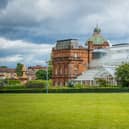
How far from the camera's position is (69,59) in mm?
124438

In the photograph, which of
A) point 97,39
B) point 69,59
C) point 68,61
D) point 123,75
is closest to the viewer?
point 123,75

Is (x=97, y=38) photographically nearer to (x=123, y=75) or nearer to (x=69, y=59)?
(x=69, y=59)

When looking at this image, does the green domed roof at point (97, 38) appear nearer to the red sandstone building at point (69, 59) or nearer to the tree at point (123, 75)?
the red sandstone building at point (69, 59)

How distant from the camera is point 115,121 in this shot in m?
19.6

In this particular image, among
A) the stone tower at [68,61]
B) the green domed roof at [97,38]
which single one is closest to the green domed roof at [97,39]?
the green domed roof at [97,38]

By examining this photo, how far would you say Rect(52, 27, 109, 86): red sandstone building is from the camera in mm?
123938

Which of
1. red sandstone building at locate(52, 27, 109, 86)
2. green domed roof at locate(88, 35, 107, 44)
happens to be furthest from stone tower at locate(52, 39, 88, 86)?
green domed roof at locate(88, 35, 107, 44)

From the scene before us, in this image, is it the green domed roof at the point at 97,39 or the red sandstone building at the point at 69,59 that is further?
the green domed roof at the point at 97,39

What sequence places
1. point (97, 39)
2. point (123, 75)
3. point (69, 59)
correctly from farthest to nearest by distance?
point (97, 39) < point (69, 59) < point (123, 75)

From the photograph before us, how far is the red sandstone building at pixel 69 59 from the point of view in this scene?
407ft

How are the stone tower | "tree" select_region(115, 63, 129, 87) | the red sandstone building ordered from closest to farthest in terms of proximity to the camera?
"tree" select_region(115, 63, 129, 87), the stone tower, the red sandstone building

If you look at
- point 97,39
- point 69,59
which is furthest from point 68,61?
point 97,39

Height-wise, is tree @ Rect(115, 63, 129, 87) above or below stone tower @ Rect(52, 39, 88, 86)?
below

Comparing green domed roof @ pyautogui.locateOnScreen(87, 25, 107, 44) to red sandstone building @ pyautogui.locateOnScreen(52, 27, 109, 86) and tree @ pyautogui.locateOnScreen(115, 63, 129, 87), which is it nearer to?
red sandstone building @ pyautogui.locateOnScreen(52, 27, 109, 86)
